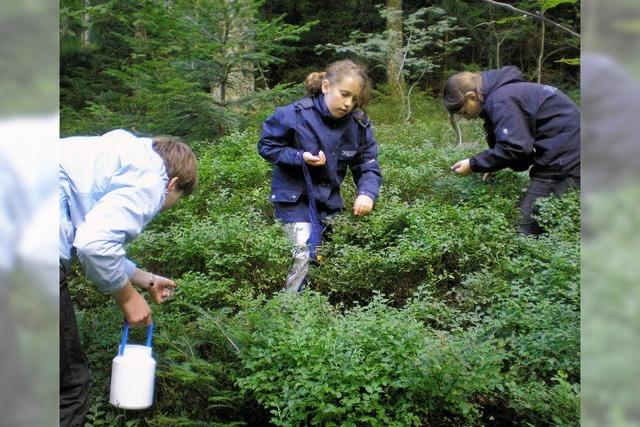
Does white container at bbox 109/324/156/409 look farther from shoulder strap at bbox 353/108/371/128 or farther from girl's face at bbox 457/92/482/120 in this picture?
girl's face at bbox 457/92/482/120

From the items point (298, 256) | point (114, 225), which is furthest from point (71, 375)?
point (298, 256)

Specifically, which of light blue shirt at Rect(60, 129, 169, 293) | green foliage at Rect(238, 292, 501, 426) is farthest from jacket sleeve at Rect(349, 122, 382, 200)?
light blue shirt at Rect(60, 129, 169, 293)

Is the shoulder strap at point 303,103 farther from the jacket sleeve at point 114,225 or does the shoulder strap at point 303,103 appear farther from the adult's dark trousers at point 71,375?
the adult's dark trousers at point 71,375

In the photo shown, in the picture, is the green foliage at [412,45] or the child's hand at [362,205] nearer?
the child's hand at [362,205]

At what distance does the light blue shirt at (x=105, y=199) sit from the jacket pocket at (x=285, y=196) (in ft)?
2.73

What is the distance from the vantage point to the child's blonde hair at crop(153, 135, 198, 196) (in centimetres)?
193

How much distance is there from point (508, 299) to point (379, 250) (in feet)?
2.45

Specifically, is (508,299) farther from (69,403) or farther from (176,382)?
(69,403)

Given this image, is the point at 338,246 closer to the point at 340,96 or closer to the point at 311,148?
the point at 311,148

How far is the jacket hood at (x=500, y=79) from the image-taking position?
9.14 feet

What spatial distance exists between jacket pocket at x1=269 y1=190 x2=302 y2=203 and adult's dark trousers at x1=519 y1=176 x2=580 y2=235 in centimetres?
99

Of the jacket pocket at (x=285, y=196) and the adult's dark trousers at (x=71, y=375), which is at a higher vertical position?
the jacket pocket at (x=285, y=196)

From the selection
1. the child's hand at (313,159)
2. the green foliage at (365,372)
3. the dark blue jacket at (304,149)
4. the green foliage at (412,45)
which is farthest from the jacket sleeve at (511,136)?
the green foliage at (365,372)

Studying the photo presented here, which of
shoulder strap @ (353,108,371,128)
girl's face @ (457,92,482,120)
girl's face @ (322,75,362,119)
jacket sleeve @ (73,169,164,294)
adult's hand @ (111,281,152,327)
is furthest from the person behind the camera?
girl's face @ (457,92,482,120)
